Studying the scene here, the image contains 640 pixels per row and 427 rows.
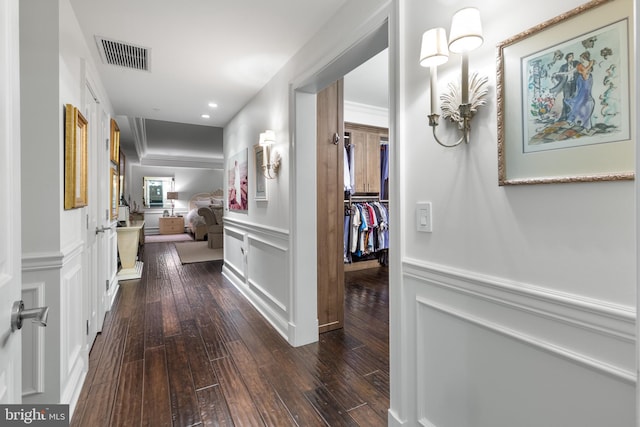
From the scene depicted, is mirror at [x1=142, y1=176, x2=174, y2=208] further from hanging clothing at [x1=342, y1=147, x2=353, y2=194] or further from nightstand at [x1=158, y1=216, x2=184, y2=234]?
hanging clothing at [x1=342, y1=147, x2=353, y2=194]

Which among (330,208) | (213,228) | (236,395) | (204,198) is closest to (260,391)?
(236,395)

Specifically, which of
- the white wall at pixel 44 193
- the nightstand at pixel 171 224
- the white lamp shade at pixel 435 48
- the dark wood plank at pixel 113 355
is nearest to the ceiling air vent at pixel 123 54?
the white wall at pixel 44 193

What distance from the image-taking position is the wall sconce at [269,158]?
2.92 meters

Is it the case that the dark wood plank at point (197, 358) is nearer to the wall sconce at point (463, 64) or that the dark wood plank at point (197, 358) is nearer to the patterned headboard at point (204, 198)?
the wall sconce at point (463, 64)

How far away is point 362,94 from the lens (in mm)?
4145

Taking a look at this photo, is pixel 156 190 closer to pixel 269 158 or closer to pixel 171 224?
pixel 171 224

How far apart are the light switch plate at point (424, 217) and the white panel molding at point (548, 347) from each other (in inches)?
13.2

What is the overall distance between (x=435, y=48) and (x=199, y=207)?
10984 mm

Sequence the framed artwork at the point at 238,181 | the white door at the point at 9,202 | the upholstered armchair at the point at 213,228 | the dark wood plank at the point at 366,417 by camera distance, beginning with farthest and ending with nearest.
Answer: the upholstered armchair at the point at 213,228, the framed artwork at the point at 238,181, the dark wood plank at the point at 366,417, the white door at the point at 9,202

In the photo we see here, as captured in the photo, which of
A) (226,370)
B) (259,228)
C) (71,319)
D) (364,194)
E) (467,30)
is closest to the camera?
(467,30)

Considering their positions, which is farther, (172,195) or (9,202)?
(172,195)

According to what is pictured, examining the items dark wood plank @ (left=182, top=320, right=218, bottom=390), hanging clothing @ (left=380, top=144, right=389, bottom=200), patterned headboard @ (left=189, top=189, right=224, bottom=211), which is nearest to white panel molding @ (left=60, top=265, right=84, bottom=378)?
dark wood plank @ (left=182, top=320, right=218, bottom=390)

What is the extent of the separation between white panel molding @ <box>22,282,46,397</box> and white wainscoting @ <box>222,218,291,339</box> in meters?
1.59

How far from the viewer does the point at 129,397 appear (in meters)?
1.88
